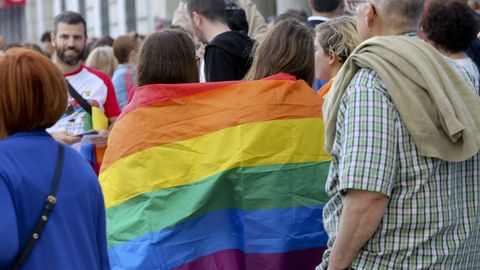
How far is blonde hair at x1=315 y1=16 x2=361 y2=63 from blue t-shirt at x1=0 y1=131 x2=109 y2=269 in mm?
2317

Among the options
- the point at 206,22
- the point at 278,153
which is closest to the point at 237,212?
the point at 278,153

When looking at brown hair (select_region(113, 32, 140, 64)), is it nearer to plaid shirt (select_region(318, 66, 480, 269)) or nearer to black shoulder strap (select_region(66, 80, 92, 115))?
black shoulder strap (select_region(66, 80, 92, 115))

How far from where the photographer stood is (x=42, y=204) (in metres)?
3.54

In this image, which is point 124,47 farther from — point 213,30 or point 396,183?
point 396,183

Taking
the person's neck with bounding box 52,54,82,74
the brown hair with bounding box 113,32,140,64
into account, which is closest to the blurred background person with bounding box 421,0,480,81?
the person's neck with bounding box 52,54,82,74

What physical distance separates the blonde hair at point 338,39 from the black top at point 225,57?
1.11 metres

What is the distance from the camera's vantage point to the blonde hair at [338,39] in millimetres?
5746

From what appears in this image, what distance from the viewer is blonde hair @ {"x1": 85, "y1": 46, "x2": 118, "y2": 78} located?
1080cm

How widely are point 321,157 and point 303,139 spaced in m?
0.13

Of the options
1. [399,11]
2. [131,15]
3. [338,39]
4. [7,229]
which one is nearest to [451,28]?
[338,39]

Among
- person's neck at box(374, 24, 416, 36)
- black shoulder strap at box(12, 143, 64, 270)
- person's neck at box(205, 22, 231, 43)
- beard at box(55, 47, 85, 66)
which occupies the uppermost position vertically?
person's neck at box(374, 24, 416, 36)

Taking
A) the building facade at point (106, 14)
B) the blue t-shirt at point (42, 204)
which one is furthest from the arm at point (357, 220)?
the building facade at point (106, 14)

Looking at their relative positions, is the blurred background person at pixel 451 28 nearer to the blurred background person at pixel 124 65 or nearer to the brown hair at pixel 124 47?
the blurred background person at pixel 124 65

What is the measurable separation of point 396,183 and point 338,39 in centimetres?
218
